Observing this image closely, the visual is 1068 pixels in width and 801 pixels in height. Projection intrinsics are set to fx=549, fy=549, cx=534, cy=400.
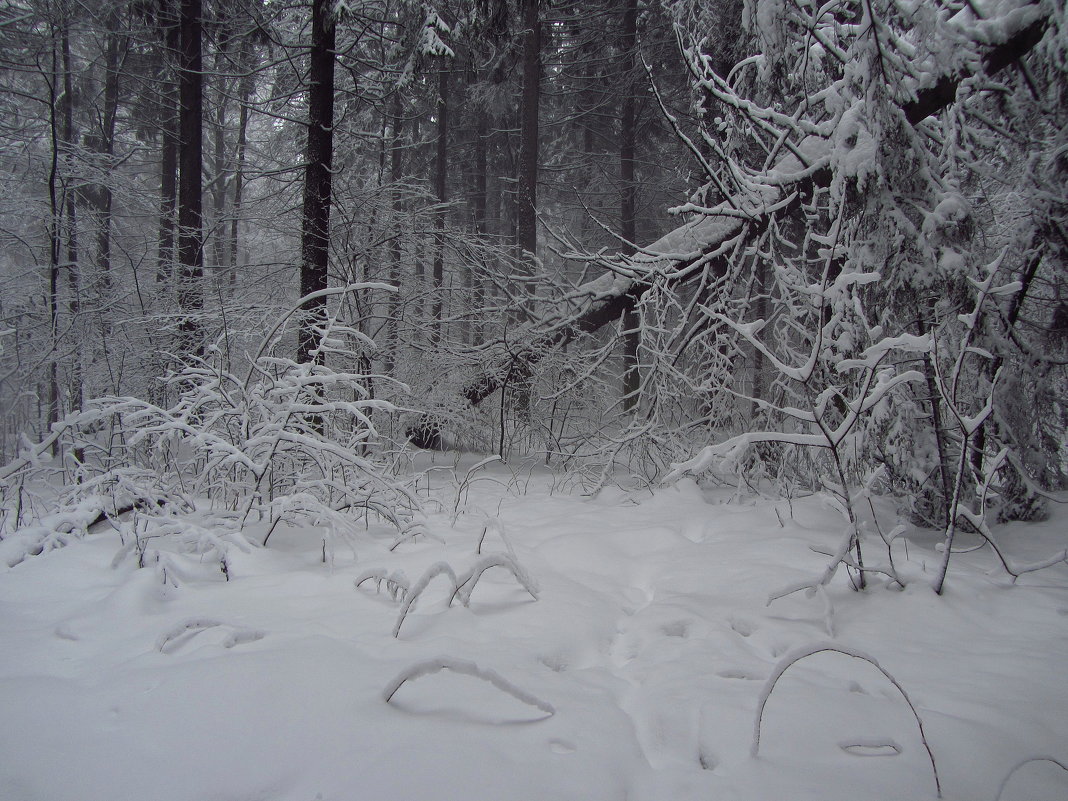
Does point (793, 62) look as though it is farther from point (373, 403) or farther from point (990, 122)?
point (373, 403)

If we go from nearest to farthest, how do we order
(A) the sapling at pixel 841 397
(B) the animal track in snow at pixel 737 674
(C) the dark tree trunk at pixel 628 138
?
(B) the animal track in snow at pixel 737 674, (A) the sapling at pixel 841 397, (C) the dark tree trunk at pixel 628 138

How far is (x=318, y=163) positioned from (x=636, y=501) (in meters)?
5.08

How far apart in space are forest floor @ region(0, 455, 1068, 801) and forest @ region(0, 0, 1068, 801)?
0.4 inches

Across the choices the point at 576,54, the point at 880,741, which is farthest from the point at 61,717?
the point at 576,54

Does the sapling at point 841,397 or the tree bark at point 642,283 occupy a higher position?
the tree bark at point 642,283

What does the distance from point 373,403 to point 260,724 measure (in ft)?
7.33

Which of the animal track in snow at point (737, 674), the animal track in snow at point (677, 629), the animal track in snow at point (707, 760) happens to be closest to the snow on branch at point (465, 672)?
the animal track in snow at point (707, 760)

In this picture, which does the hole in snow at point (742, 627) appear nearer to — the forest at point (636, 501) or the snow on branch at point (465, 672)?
the forest at point (636, 501)

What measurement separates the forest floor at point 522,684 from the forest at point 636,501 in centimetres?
1

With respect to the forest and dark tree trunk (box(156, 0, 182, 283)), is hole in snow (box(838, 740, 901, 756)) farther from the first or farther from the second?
dark tree trunk (box(156, 0, 182, 283))

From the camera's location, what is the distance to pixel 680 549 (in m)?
2.92

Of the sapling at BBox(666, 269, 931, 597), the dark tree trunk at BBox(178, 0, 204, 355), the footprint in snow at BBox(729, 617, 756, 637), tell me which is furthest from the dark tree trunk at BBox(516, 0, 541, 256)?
the footprint in snow at BBox(729, 617, 756, 637)

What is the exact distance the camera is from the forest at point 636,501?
1.15 meters

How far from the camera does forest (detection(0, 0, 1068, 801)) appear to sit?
1153 millimetres
